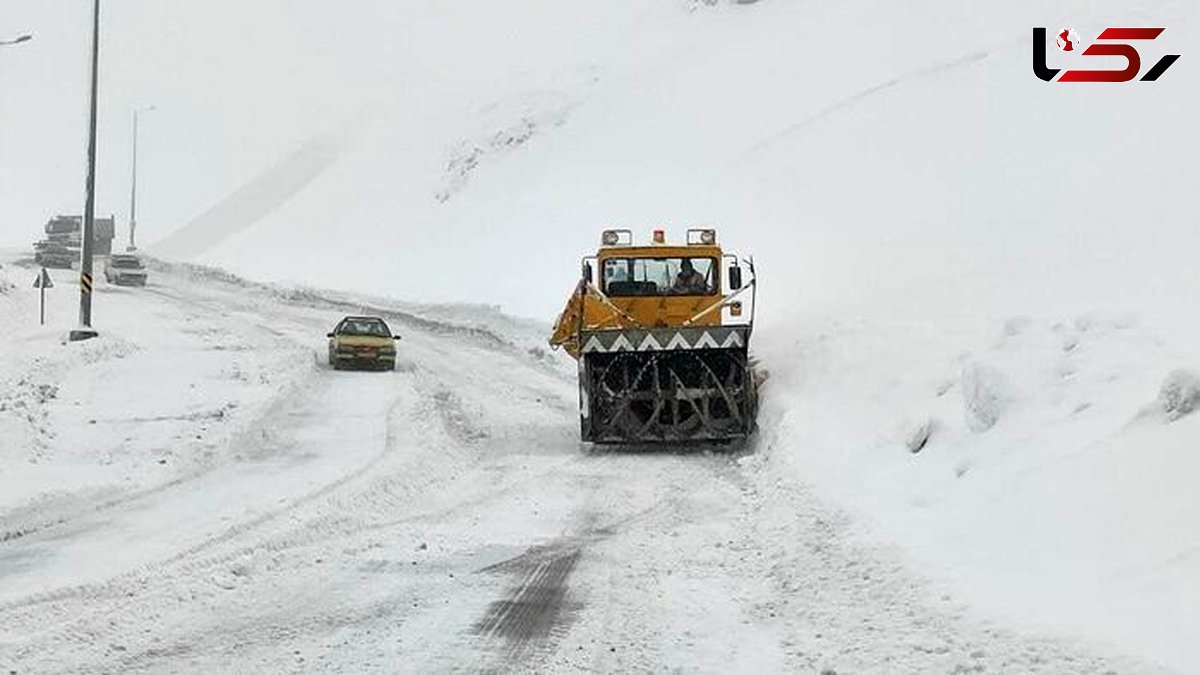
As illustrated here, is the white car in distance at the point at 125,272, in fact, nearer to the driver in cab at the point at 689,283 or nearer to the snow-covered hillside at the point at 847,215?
the snow-covered hillside at the point at 847,215

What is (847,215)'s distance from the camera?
3756cm

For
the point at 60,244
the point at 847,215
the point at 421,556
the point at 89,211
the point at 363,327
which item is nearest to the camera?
the point at 421,556

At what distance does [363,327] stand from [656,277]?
12.6m

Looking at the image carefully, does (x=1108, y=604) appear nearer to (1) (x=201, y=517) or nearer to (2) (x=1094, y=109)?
(1) (x=201, y=517)

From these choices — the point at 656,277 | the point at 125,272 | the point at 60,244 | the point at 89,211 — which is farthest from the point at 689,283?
the point at 60,244

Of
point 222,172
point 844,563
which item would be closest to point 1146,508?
point 844,563

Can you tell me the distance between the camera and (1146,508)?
897cm

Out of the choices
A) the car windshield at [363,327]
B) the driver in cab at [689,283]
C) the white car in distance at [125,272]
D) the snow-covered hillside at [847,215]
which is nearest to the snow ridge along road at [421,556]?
the snow-covered hillside at [847,215]

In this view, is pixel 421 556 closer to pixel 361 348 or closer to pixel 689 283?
pixel 689 283

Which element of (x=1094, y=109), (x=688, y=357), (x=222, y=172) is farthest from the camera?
(x=222, y=172)

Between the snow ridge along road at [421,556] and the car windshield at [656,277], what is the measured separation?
258 cm

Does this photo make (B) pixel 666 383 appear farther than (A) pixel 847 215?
No

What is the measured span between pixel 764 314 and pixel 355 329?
9752 mm

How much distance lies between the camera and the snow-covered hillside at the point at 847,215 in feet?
33.3
